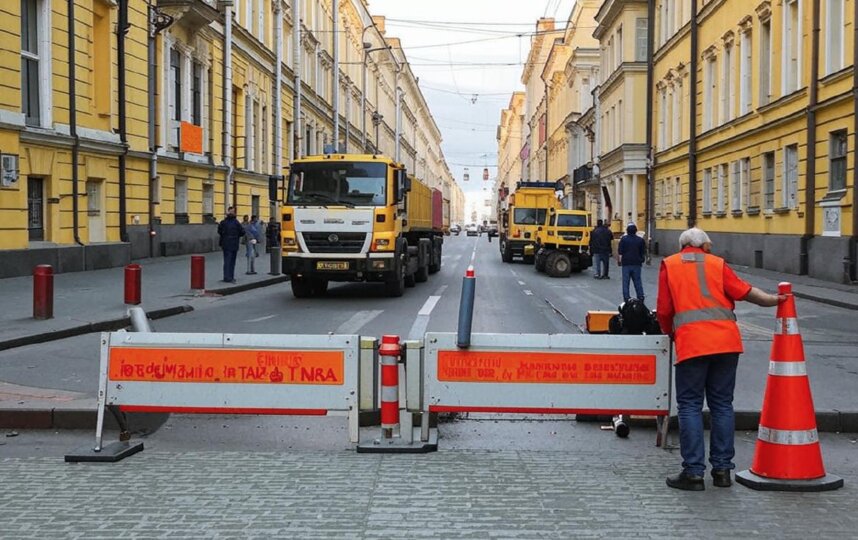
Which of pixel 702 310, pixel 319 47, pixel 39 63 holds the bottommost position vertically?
pixel 702 310

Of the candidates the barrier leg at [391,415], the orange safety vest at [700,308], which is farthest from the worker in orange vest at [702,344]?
the barrier leg at [391,415]

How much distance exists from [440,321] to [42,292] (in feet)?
20.3

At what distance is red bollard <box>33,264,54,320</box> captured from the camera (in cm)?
1310

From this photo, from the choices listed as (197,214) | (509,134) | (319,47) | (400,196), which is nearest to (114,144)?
(197,214)

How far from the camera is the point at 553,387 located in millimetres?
6566

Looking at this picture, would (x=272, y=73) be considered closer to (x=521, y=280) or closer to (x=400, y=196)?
(x=521, y=280)

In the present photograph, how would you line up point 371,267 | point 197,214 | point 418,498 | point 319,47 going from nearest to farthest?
point 418,498, point 371,267, point 197,214, point 319,47

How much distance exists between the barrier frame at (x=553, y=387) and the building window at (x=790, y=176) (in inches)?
825

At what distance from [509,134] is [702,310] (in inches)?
6583

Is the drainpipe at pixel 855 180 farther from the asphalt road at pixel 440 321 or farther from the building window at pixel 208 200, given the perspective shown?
the building window at pixel 208 200

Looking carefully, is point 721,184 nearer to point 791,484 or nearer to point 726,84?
point 726,84

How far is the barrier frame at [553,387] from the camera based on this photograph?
21.4 feet

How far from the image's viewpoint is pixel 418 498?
211 inches

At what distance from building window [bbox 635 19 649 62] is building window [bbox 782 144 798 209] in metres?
23.4
